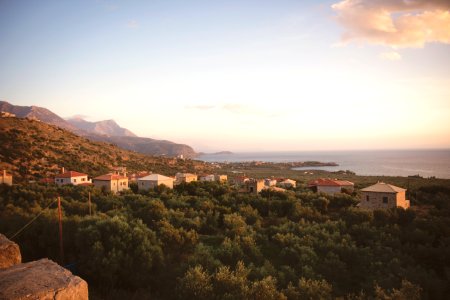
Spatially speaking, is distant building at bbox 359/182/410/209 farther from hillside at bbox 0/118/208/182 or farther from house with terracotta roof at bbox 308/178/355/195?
hillside at bbox 0/118/208/182

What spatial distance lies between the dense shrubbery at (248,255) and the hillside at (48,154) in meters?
34.3

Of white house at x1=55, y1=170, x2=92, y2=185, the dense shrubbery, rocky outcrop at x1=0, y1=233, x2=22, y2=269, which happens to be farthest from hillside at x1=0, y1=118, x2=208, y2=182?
rocky outcrop at x1=0, y1=233, x2=22, y2=269

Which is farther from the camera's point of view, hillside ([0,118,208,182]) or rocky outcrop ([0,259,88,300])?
hillside ([0,118,208,182])

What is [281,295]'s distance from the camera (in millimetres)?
8852

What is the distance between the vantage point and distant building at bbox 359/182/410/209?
26.5 meters

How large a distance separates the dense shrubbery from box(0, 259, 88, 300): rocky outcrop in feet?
17.8

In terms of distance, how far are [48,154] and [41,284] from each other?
63.7 meters

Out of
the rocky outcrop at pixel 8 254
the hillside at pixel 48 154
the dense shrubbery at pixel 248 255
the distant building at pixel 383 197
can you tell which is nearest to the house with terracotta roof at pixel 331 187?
the distant building at pixel 383 197

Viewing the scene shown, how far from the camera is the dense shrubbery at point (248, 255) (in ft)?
32.2

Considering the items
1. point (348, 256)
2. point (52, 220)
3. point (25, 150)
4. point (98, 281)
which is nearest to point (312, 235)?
point (348, 256)

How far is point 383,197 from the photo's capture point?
2706cm

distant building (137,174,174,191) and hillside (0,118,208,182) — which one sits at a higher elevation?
hillside (0,118,208,182)

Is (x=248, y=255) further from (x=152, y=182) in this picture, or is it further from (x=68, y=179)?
(x=68, y=179)

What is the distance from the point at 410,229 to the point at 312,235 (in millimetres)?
6370
